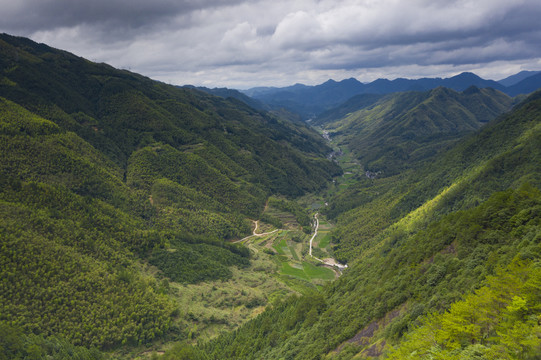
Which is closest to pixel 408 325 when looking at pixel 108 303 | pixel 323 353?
pixel 323 353

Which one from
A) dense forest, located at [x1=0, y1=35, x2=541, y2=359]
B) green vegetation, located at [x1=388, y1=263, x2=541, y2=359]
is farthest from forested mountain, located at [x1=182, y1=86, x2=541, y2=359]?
dense forest, located at [x1=0, y1=35, x2=541, y2=359]

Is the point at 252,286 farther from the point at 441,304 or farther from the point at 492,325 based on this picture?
the point at 492,325

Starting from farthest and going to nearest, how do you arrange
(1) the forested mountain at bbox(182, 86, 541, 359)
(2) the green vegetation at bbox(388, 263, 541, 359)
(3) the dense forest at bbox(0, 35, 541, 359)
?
(3) the dense forest at bbox(0, 35, 541, 359), (1) the forested mountain at bbox(182, 86, 541, 359), (2) the green vegetation at bbox(388, 263, 541, 359)

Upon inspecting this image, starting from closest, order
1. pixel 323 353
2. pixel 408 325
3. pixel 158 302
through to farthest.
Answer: pixel 408 325
pixel 323 353
pixel 158 302

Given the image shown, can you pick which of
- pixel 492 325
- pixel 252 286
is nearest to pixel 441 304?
pixel 492 325

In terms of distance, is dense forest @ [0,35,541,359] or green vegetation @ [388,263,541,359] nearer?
green vegetation @ [388,263,541,359]

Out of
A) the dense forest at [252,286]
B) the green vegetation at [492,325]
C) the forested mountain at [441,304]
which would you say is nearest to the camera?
the green vegetation at [492,325]

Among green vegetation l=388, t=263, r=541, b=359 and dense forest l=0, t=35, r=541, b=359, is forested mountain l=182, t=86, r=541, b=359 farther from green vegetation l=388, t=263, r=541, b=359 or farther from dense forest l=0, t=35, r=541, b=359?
dense forest l=0, t=35, r=541, b=359

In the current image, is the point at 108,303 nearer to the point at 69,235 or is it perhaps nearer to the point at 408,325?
the point at 69,235

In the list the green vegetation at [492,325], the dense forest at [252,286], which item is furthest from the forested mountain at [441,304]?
the dense forest at [252,286]

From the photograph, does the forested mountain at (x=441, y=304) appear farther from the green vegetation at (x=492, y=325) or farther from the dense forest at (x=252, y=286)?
the dense forest at (x=252, y=286)

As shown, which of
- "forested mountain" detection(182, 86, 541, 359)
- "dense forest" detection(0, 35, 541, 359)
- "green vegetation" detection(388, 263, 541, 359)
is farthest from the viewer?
"dense forest" detection(0, 35, 541, 359)
